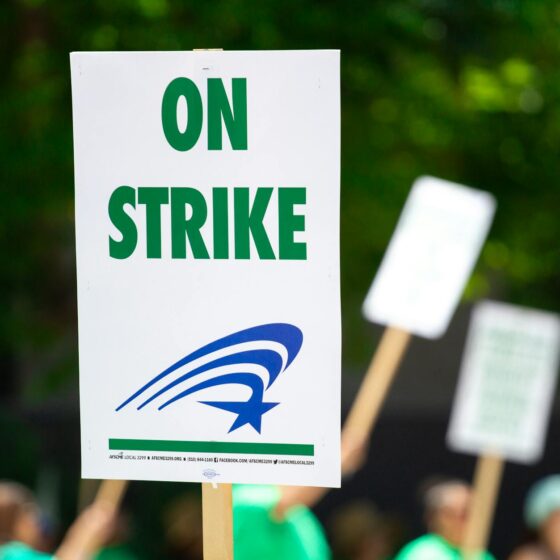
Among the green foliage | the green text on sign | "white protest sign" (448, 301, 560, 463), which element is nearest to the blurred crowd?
"white protest sign" (448, 301, 560, 463)

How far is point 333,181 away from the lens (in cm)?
294

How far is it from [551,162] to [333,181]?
194 inches

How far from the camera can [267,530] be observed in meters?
5.13

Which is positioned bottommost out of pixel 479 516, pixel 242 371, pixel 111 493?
pixel 479 516

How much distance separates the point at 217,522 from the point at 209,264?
56 cm

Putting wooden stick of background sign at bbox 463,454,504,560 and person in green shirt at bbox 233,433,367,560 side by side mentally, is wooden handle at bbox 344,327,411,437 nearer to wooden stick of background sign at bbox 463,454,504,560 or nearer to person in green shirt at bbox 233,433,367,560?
person in green shirt at bbox 233,433,367,560

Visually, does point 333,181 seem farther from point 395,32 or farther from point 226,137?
point 395,32

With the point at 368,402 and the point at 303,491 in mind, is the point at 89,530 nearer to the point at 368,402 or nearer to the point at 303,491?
the point at 303,491

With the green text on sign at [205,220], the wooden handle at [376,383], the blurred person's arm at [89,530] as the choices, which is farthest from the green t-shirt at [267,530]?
the green text on sign at [205,220]

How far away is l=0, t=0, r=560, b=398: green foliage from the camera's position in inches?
278

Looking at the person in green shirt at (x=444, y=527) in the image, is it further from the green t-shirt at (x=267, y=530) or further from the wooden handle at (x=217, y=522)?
the wooden handle at (x=217, y=522)

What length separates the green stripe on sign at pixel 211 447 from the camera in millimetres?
3000

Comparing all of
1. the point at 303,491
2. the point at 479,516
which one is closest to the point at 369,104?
the point at 479,516

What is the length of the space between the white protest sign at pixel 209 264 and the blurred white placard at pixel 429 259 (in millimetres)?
2363
